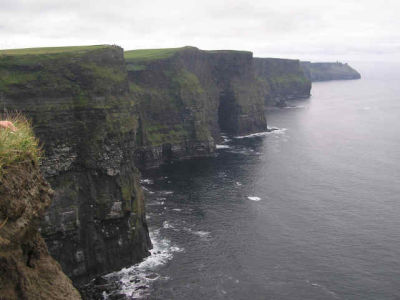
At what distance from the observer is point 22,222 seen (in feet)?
37.9

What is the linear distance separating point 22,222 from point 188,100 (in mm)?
139482

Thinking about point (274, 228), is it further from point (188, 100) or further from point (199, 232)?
point (188, 100)

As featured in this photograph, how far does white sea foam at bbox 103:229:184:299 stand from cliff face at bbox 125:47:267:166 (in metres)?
58.7

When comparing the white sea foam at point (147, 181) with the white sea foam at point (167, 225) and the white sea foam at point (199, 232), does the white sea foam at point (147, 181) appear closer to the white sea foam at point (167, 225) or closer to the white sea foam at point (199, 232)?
the white sea foam at point (167, 225)

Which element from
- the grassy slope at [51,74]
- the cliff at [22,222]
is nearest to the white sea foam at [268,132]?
the grassy slope at [51,74]

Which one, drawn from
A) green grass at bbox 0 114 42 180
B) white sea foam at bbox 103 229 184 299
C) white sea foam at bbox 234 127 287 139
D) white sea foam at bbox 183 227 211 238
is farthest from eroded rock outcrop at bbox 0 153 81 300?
white sea foam at bbox 234 127 287 139

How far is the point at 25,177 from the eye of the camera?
1192 centimetres

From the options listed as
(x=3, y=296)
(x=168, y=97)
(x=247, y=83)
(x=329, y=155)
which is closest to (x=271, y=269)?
(x=3, y=296)

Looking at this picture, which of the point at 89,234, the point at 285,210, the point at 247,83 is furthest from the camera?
the point at 247,83

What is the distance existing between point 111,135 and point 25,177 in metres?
59.6

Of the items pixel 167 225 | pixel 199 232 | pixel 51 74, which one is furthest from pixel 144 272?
pixel 51 74

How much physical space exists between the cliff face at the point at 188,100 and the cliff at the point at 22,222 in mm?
117080

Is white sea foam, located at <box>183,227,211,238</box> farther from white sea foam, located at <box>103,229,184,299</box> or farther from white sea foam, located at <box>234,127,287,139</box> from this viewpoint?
white sea foam, located at <box>234,127,287,139</box>

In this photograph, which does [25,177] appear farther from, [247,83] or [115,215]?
[247,83]
